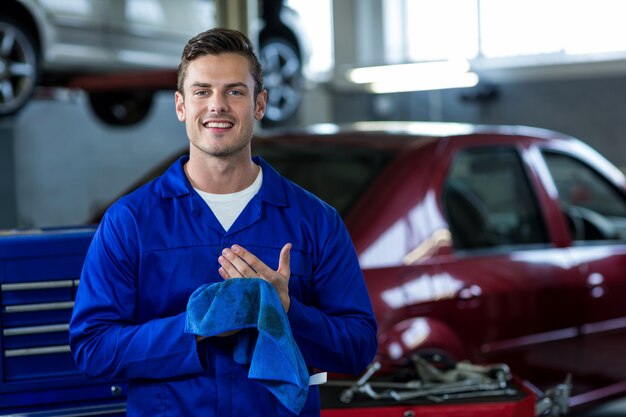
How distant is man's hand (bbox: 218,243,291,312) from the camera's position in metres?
2.04

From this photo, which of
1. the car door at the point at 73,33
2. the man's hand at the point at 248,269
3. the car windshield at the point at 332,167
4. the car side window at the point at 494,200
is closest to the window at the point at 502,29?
the car door at the point at 73,33

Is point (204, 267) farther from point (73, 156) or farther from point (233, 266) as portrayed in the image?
point (73, 156)

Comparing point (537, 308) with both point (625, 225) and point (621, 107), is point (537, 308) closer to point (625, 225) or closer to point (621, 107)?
point (625, 225)

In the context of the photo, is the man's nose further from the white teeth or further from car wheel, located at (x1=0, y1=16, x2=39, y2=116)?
car wheel, located at (x1=0, y1=16, x2=39, y2=116)

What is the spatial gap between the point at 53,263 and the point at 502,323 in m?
1.83

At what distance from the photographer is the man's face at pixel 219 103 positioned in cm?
212

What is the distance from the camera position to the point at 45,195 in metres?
11.4

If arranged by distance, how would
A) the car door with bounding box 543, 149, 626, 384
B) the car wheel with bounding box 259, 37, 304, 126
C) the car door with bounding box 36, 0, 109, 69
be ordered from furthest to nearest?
the car wheel with bounding box 259, 37, 304, 126 < the car door with bounding box 36, 0, 109, 69 < the car door with bounding box 543, 149, 626, 384

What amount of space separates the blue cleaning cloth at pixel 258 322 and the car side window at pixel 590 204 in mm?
2881

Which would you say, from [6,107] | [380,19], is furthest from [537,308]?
[380,19]

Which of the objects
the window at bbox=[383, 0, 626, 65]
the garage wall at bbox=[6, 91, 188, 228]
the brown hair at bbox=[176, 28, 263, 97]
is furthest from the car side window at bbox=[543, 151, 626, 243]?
the window at bbox=[383, 0, 626, 65]

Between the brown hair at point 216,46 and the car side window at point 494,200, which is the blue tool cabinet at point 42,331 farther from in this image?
the car side window at point 494,200

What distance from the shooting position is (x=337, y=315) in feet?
7.32

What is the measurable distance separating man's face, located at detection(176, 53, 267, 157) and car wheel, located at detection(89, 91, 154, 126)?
6907 mm
